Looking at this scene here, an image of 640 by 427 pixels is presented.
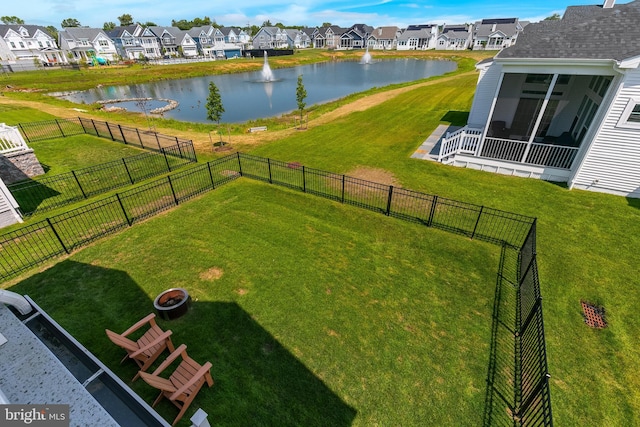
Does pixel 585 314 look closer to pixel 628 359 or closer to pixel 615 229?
pixel 628 359

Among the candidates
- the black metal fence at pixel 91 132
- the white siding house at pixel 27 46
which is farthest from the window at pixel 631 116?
the white siding house at pixel 27 46

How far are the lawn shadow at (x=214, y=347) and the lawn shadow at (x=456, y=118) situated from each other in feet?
77.1

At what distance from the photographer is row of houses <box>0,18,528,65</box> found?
276 ft

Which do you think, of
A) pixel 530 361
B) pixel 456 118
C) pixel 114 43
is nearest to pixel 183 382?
pixel 530 361

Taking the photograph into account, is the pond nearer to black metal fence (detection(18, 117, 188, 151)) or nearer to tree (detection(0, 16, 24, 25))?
black metal fence (detection(18, 117, 188, 151))

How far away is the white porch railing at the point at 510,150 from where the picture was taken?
46.2ft

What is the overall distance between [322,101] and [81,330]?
3777 centimetres

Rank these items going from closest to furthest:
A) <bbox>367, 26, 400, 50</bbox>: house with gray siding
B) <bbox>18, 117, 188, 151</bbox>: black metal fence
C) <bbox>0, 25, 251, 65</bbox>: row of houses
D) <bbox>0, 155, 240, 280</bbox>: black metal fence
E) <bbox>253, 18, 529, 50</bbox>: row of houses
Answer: <bbox>0, 155, 240, 280</bbox>: black metal fence, <bbox>18, 117, 188, 151</bbox>: black metal fence, <bbox>0, 25, 251, 65</bbox>: row of houses, <bbox>253, 18, 529, 50</bbox>: row of houses, <bbox>367, 26, 400, 50</bbox>: house with gray siding

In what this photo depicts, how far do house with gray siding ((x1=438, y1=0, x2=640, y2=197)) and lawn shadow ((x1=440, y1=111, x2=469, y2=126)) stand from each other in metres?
5.28

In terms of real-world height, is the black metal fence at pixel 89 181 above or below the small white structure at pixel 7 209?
below

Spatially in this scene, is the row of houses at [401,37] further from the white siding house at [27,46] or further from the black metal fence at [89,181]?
the black metal fence at [89,181]

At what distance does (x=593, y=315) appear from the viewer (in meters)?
7.60

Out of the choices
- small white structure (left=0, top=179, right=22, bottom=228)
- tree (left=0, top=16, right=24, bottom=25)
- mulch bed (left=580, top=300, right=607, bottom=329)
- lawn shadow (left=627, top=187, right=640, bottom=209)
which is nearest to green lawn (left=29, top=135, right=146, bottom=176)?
small white structure (left=0, top=179, right=22, bottom=228)

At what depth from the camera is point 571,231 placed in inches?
423
